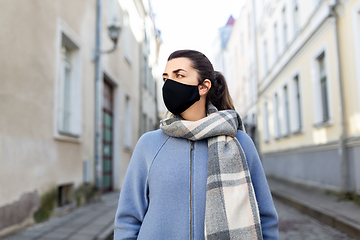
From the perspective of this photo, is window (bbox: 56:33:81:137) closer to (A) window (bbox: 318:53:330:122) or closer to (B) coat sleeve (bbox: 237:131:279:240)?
(B) coat sleeve (bbox: 237:131:279:240)

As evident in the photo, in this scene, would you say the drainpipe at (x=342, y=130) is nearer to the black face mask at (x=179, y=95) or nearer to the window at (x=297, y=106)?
the window at (x=297, y=106)

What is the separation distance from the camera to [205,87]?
1819 millimetres

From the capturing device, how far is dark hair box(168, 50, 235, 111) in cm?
177

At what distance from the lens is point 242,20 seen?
92.7ft

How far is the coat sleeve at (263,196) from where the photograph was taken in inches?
62.4

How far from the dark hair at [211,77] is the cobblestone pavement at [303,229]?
12.0ft

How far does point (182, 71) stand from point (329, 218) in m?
5.16

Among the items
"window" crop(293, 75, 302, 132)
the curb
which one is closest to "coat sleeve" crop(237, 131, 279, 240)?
the curb

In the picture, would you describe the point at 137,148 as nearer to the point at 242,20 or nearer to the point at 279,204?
the point at 279,204

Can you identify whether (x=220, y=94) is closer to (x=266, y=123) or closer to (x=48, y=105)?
(x=48, y=105)

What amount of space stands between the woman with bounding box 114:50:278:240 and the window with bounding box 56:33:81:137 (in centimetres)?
578

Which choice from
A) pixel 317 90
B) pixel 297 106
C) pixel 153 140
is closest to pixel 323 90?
pixel 317 90

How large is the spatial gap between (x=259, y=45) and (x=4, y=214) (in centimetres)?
1789

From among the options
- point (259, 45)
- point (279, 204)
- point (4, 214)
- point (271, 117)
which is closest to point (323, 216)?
point (279, 204)
